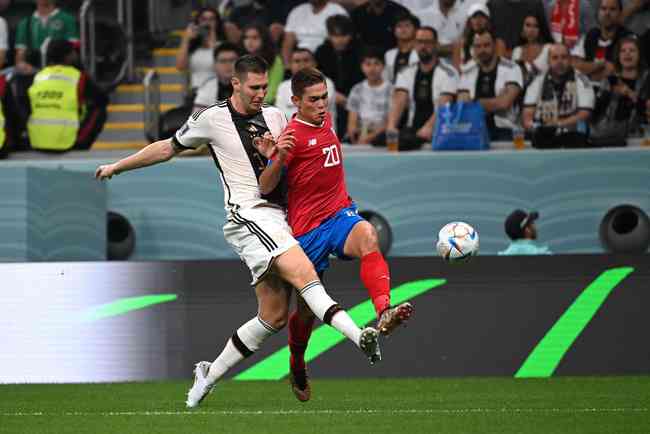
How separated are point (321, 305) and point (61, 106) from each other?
8209 mm

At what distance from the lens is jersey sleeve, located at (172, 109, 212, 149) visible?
28.0 feet

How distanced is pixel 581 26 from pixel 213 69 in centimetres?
437

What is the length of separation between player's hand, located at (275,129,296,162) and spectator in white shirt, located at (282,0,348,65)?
309 inches

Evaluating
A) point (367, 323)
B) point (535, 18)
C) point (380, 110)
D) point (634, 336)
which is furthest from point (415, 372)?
point (535, 18)

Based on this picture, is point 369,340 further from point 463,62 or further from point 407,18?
point 407,18

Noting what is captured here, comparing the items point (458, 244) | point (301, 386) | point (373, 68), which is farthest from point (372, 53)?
point (301, 386)

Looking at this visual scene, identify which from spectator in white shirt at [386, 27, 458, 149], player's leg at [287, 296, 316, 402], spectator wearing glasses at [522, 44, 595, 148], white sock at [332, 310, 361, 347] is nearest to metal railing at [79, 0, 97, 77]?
spectator in white shirt at [386, 27, 458, 149]

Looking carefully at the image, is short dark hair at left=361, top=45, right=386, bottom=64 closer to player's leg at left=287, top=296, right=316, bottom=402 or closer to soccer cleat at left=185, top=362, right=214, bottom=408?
player's leg at left=287, top=296, right=316, bottom=402

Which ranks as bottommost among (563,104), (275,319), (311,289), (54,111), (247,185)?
(54,111)

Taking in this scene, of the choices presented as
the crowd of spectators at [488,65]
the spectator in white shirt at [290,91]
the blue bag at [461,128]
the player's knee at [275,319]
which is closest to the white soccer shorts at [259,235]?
the player's knee at [275,319]

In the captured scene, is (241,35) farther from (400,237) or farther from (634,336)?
(634,336)

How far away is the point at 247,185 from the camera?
8.49 m

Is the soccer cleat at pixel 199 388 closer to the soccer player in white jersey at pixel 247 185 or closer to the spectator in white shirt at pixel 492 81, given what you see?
the soccer player in white jersey at pixel 247 185

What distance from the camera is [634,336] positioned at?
11.0 meters
